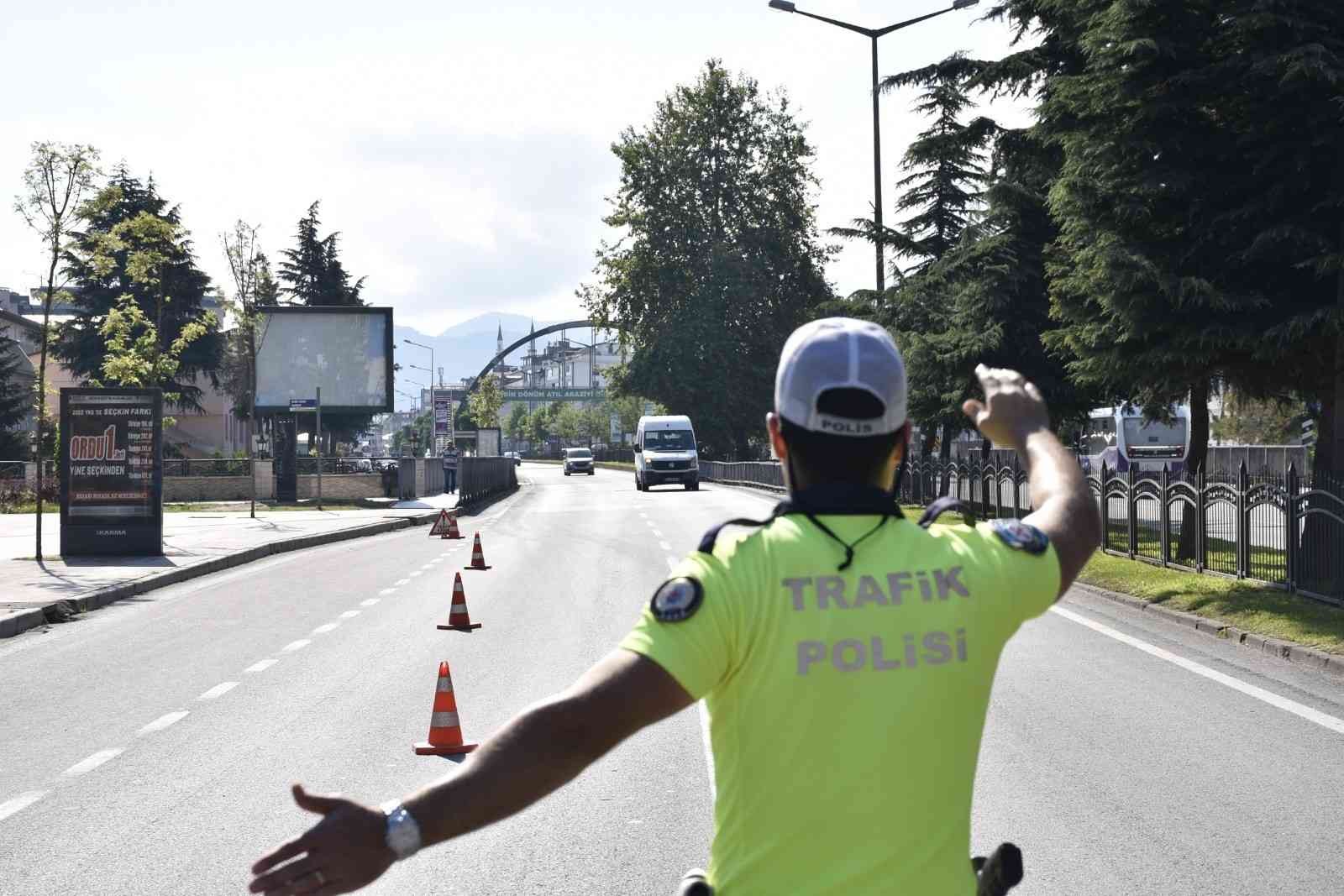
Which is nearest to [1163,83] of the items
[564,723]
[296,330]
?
[564,723]

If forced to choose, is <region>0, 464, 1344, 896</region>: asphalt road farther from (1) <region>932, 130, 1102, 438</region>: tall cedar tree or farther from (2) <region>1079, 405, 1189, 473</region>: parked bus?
(2) <region>1079, 405, 1189, 473</region>: parked bus

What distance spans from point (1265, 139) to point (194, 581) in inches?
544

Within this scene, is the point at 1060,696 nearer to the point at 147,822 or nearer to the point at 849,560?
the point at 147,822

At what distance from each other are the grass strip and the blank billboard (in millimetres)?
41382

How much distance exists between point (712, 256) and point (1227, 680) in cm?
6412

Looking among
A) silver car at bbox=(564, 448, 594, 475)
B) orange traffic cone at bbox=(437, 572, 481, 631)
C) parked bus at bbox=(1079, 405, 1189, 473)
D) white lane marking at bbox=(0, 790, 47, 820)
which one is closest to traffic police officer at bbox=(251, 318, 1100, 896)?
white lane marking at bbox=(0, 790, 47, 820)

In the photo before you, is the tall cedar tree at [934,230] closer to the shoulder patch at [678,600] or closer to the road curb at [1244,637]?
the road curb at [1244,637]

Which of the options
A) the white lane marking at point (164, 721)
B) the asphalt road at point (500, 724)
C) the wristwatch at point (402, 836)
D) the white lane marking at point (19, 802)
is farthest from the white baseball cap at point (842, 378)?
the white lane marking at point (164, 721)

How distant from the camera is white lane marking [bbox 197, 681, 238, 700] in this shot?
10387mm

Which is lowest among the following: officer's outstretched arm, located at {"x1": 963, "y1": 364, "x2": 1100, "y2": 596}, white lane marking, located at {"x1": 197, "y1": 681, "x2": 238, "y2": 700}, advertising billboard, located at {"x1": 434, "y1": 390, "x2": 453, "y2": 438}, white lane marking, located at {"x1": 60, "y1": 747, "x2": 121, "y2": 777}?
white lane marking, located at {"x1": 60, "y1": 747, "x2": 121, "y2": 777}

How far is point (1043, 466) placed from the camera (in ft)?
8.70

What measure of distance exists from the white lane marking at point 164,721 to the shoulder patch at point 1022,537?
769 centimetres

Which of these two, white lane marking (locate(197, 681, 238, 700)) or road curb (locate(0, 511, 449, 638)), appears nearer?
white lane marking (locate(197, 681, 238, 700))

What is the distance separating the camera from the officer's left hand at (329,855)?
6.60ft
